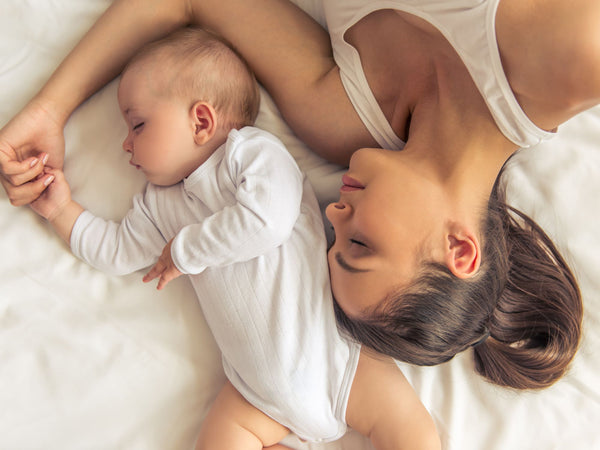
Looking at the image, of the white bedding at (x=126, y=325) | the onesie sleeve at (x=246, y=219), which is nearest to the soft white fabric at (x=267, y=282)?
the onesie sleeve at (x=246, y=219)

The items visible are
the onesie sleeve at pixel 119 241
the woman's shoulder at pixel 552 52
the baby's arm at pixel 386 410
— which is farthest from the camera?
the onesie sleeve at pixel 119 241

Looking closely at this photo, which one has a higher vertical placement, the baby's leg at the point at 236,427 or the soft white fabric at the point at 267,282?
the soft white fabric at the point at 267,282

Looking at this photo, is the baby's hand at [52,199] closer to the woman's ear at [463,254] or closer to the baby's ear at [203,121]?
the baby's ear at [203,121]

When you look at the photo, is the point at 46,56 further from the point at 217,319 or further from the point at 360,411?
the point at 360,411

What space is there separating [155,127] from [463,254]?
655mm

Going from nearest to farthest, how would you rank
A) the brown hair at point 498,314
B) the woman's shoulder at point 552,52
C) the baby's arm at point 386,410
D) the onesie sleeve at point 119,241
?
the woman's shoulder at point 552,52 → the brown hair at point 498,314 → the baby's arm at point 386,410 → the onesie sleeve at point 119,241

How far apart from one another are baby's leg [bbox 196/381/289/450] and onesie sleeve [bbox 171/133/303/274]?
30cm

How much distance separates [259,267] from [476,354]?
0.52 metres

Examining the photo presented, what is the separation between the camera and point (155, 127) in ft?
3.40

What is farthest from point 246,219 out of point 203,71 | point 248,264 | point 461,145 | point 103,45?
point 103,45

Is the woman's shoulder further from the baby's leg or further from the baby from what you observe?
the baby's leg

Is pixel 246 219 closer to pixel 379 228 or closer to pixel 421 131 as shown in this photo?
pixel 379 228

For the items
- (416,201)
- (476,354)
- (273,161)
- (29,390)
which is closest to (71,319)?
(29,390)

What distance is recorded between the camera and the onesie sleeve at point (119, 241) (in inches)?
43.5
